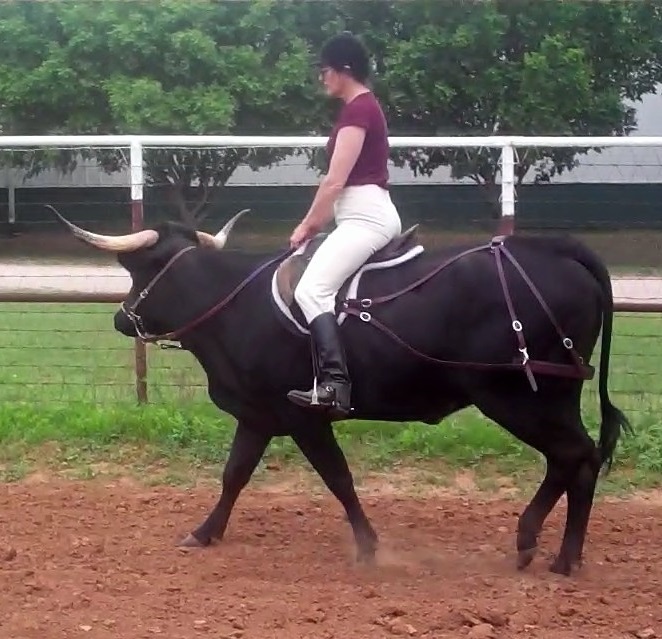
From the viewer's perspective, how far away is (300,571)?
18.8 ft

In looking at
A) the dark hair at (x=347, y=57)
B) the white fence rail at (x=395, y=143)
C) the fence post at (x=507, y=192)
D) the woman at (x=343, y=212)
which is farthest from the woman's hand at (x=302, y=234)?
the fence post at (x=507, y=192)

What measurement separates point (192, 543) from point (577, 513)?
7.05 feet

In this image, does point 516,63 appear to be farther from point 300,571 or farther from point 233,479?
point 300,571

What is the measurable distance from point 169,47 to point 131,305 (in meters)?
17.9

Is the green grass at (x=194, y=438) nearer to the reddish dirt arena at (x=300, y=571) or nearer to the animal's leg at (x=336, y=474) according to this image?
the reddish dirt arena at (x=300, y=571)

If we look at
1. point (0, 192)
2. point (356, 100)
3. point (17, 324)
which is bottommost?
point (17, 324)

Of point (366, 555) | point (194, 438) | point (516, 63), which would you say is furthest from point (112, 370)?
point (516, 63)

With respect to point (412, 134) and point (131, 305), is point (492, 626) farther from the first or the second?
point (412, 134)

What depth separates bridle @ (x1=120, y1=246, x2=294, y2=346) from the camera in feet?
19.5

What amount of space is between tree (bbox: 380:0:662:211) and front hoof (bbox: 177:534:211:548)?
18.7 m

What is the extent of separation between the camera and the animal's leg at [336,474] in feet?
19.1

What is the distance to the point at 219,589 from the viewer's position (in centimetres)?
533

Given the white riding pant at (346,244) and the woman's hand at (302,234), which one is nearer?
the white riding pant at (346,244)

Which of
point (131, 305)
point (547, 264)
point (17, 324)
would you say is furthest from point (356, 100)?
point (17, 324)
